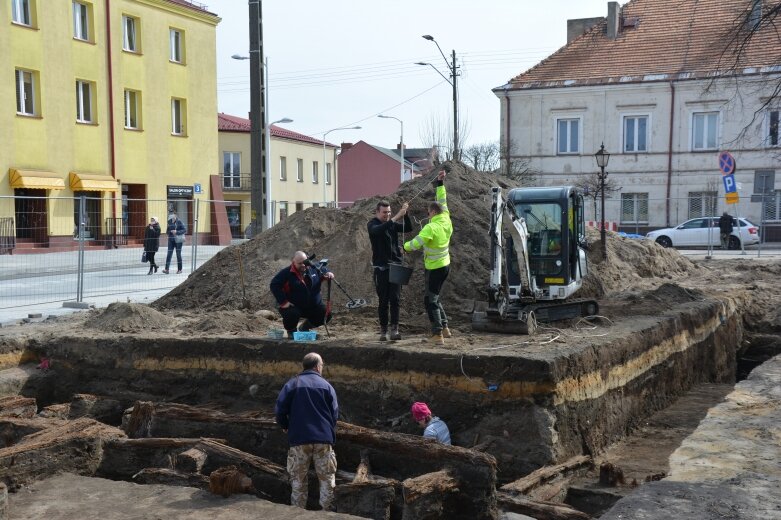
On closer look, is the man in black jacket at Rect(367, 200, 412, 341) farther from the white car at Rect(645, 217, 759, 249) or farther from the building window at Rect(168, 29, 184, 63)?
the building window at Rect(168, 29, 184, 63)

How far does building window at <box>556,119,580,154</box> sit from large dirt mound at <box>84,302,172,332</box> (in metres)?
26.5

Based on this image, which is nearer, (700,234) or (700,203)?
(700,234)

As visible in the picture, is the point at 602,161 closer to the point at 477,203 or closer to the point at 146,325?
the point at 477,203

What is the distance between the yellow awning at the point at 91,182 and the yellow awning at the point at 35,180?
1.49 ft

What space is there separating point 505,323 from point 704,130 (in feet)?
86.1

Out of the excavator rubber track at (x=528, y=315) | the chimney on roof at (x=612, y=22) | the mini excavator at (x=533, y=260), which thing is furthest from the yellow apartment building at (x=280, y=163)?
the excavator rubber track at (x=528, y=315)

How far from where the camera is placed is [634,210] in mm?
33062

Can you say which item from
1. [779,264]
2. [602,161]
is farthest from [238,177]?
[779,264]

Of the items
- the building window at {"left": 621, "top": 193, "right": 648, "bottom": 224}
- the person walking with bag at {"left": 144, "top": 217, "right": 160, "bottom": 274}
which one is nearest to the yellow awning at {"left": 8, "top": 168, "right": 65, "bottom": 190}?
the person walking with bag at {"left": 144, "top": 217, "right": 160, "bottom": 274}

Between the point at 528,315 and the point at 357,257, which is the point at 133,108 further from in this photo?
the point at 528,315

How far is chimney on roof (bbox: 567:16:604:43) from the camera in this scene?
38781mm

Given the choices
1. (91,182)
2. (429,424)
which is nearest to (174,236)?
(91,182)

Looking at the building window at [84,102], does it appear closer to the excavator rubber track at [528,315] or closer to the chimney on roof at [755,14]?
the excavator rubber track at [528,315]

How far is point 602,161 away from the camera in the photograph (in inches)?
837
